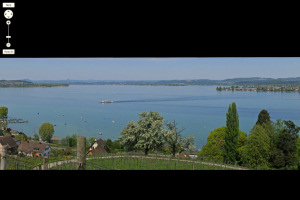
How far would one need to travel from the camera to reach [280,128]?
1279cm

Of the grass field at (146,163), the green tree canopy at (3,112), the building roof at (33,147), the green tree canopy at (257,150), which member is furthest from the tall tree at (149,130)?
the green tree canopy at (3,112)

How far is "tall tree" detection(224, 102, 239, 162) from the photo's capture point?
12.9 meters

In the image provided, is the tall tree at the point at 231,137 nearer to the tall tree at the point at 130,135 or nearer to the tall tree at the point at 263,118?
the tall tree at the point at 263,118

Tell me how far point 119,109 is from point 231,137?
44.5ft

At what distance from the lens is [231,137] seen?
13.0 meters

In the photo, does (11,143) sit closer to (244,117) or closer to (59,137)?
(59,137)

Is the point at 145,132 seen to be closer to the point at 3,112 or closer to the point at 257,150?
the point at 257,150

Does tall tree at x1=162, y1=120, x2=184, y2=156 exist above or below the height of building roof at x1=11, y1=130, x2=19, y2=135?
above

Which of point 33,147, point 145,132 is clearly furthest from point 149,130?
point 33,147

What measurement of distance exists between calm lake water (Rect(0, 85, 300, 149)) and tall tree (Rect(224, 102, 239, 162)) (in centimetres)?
577

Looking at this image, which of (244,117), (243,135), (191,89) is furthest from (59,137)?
(191,89)

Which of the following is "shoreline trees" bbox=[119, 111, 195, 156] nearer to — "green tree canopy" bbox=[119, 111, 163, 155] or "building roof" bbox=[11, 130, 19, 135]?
"green tree canopy" bbox=[119, 111, 163, 155]

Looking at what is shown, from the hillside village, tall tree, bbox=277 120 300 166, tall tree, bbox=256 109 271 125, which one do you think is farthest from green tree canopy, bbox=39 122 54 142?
tall tree, bbox=277 120 300 166

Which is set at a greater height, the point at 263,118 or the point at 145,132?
the point at 263,118
